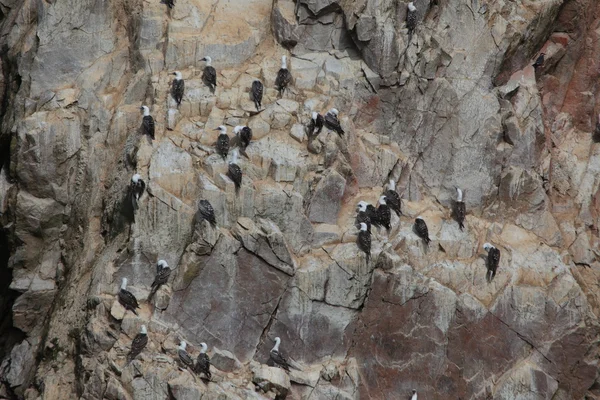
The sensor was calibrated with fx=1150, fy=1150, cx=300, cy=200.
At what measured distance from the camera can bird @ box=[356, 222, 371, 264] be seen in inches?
1486

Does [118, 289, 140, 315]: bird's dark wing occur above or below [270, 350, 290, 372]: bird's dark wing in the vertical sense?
above

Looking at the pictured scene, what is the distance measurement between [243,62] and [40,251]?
1023 centimetres

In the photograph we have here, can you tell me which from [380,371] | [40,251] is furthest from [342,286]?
[40,251]

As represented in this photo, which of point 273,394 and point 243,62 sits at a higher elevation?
point 243,62

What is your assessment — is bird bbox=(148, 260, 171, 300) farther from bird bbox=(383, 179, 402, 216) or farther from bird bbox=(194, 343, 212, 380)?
bird bbox=(383, 179, 402, 216)

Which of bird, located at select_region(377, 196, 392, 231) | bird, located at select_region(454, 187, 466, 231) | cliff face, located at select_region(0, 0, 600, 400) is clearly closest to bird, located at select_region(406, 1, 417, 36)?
cliff face, located at select_region(0, 0, 600, 400)

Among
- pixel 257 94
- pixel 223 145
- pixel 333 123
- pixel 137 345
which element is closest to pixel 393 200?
pixel 333 123

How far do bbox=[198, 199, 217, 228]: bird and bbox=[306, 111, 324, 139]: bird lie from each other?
14.8 feet

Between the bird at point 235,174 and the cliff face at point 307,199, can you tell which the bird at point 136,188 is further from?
the bird at point 235,174

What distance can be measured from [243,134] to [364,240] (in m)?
→ 5.32

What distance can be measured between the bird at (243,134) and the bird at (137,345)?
23.2 feet

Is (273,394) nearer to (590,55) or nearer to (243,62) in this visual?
(243,62)

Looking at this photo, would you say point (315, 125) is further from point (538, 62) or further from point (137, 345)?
point (137, 345)

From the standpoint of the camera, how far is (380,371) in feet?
125
